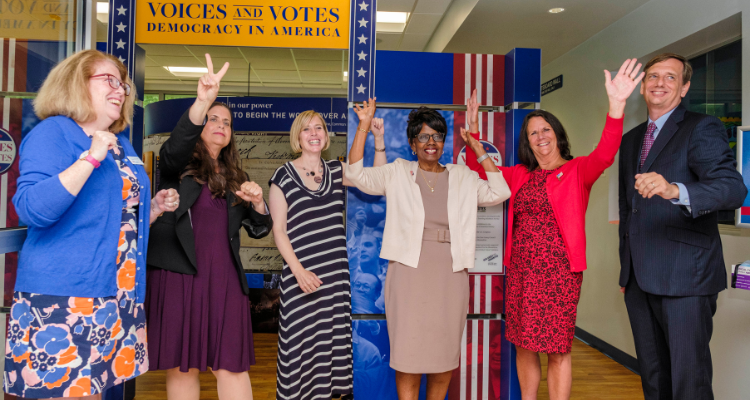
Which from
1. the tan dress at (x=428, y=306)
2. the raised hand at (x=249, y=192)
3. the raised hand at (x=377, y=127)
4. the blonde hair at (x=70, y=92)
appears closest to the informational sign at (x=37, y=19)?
the blonde hair at (x=70, y=92)

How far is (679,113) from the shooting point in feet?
7.65

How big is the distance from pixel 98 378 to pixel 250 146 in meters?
4.84

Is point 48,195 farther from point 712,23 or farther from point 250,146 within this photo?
point 250,146

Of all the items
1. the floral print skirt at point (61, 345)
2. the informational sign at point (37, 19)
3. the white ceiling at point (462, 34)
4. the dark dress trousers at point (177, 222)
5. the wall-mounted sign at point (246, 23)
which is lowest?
the floral print skirt at point (61, 345)

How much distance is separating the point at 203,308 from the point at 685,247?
7.63 ft

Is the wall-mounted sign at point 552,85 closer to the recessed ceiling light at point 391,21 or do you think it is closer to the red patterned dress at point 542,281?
the recessed ceiling light at point 391,21

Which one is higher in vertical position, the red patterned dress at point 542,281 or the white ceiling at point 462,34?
the white ceiling at point 462,34

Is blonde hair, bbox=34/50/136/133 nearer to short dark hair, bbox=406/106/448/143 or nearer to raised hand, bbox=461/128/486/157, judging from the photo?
short dark hair, bbox=406/106/448/143

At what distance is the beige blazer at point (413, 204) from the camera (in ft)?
8.48

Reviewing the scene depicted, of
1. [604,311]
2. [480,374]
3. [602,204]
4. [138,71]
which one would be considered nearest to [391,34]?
[602,204]

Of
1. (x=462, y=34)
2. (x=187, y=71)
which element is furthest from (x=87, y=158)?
(x=187, y=71)

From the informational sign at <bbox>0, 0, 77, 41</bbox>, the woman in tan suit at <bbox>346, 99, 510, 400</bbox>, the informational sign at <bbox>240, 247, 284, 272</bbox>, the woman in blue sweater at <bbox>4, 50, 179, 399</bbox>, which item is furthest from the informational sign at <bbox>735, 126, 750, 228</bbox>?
the informational sign at <bbox>240, 247, 284, 272</bbox>

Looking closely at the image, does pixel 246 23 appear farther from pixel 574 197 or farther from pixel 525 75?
pixel 574 197

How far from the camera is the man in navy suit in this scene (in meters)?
→ 2.14
